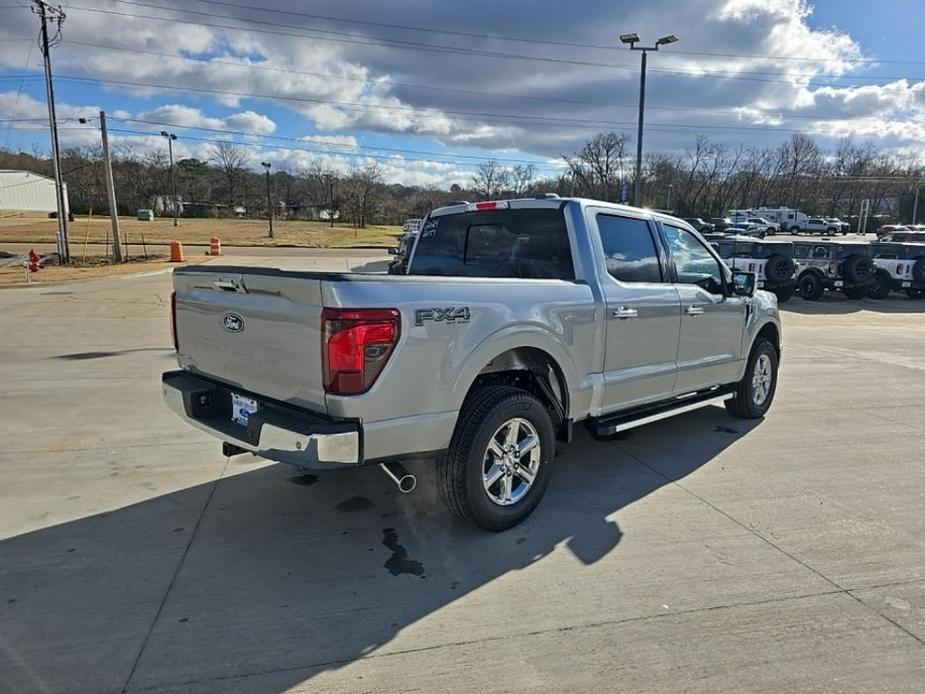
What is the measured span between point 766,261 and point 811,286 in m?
2.38

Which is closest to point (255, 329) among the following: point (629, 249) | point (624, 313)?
point (624, 313)

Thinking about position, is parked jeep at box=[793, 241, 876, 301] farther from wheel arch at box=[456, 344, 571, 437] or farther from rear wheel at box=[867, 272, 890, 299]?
wheel arch at box=[456, 344, 571, 437]

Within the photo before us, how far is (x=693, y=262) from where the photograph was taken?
531 centimetres

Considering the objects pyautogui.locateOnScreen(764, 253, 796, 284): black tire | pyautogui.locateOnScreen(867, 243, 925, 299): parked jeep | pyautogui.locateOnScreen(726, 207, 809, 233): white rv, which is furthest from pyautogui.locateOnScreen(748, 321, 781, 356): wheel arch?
pyautogui.locateOnScreen(726, 207, 809, 233): white rv

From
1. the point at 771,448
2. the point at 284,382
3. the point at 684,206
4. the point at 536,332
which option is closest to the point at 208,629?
the point at 284,382

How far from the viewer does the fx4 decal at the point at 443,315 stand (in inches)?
122

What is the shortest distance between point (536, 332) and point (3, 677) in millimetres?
2917

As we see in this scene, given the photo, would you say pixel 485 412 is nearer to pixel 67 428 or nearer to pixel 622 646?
pixel 622 646

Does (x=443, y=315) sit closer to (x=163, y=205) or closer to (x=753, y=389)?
(x=753, y=389)

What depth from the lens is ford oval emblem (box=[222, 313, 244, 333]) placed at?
11.3 feet

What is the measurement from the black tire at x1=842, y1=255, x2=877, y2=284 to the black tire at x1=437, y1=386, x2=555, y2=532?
19052mm

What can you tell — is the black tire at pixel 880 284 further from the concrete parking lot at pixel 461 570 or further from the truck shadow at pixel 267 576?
the truck shadow at pixel 267 576

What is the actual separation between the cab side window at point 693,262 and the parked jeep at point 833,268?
16.2m

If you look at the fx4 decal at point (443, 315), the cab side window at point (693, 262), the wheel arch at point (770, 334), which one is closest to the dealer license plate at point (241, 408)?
the fx4 decal at point (443, 315)
